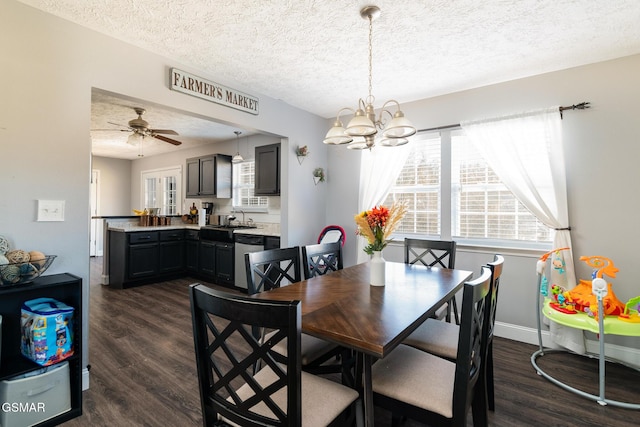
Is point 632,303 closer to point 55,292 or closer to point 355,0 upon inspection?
point 355,0

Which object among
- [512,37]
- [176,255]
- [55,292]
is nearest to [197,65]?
[55,292]

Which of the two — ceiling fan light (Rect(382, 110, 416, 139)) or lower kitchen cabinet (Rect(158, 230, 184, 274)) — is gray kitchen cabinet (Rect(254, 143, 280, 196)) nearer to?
lower kitchen cabinet (Rect(158, 230, 184, 274))

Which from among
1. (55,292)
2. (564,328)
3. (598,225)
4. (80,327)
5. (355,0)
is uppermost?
(355,0)

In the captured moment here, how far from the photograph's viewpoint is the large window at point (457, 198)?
303 cm

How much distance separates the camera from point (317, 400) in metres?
1.20

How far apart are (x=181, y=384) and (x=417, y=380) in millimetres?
1729

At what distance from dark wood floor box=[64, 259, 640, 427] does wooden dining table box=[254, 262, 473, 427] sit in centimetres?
32

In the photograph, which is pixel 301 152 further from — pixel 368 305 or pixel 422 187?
pixel 368 305

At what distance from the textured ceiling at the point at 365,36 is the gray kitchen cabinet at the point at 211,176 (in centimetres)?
265

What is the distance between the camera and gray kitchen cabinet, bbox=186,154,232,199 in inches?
214

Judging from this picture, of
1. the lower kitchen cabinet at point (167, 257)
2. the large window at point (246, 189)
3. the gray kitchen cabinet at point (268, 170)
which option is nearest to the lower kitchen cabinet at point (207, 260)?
the lower kitchen cabinet at point (167, 257)

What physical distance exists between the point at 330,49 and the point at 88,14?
1702 millimetres

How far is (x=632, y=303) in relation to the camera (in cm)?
222

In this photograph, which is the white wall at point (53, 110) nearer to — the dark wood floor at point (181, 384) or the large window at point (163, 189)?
the dark wood floor at point (181, 384)
